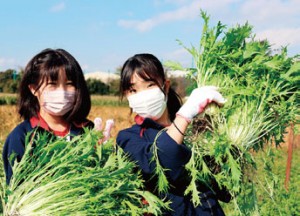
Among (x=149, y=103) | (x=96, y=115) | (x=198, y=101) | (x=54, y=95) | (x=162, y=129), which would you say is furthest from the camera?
(x=96, y=115)

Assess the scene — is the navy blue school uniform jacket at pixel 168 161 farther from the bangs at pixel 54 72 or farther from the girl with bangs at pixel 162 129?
the bangs at pixel 54 72

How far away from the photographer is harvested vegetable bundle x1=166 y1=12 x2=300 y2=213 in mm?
2527

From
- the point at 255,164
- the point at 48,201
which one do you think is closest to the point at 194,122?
the point at 255,164

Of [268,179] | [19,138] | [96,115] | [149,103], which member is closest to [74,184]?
[19,138]

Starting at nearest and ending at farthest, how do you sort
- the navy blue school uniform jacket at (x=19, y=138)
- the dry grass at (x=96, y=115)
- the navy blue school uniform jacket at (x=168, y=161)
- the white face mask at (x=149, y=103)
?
1. the navy blue school uniform jacket at (x=168, y=161)
2. the navy blue school uniform jacket at (x=19, y=138)
3. the white face mask at (x=149, y=103)
4. the dry grass at (x=96, y=115)

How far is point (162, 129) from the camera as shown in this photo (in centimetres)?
266

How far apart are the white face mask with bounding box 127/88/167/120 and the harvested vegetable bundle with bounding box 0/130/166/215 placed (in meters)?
0.40

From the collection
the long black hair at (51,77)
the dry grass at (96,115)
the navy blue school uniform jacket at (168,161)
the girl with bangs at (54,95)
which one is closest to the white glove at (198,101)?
the navy blue school uniform jacket at (168,161)

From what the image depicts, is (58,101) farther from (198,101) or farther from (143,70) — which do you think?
(198,101)

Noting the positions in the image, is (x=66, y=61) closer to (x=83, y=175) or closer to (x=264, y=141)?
(x=83, y=175)

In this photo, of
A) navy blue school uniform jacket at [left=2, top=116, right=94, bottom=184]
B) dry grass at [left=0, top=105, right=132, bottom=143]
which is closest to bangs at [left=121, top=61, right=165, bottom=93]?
navy blue school uniform jacket at [left=2, top=116, right=94, bottom=184]

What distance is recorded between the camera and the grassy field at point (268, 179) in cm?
278

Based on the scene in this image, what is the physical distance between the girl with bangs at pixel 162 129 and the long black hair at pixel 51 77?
0.32m

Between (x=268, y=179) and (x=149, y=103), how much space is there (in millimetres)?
919
